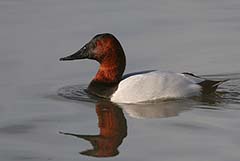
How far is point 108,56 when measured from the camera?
353 inches

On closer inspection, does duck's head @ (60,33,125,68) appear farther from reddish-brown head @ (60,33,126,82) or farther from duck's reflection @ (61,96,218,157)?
duck's reflection @ (61,96,218,157)

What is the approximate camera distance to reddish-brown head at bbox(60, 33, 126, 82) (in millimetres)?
8922

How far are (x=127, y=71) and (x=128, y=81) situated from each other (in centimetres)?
102

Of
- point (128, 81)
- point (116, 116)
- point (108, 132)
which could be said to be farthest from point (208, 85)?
point (108, 132)

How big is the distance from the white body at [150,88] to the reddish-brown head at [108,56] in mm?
385

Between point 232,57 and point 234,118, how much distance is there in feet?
7.80

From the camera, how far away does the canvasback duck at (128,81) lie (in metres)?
8.45

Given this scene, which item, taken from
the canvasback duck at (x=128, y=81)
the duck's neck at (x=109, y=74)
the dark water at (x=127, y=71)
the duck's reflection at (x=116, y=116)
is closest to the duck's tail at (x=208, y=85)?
the canvasback duck at (x=128, y=81)

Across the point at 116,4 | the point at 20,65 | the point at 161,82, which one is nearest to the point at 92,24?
the point at 116,4

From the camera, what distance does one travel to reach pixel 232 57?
9898mm

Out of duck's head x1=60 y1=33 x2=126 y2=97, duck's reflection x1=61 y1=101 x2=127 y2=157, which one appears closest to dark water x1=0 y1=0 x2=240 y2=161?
duck's reflection x1=61 y1=101 x2=127 y2=157

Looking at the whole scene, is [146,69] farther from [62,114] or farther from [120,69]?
A: [62,114]

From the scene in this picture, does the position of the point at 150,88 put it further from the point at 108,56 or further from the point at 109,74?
the point at 108,56

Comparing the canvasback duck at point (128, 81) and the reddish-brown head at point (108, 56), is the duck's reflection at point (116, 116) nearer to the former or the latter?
the canvasback duck at point (128, 81)
